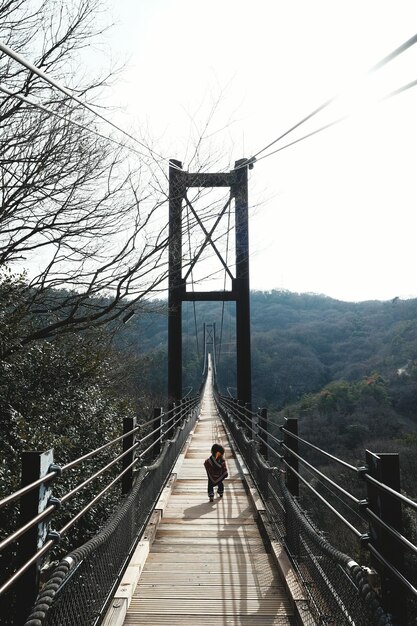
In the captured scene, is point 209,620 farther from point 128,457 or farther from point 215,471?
point 215,471

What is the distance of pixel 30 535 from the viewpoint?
5.98 feet

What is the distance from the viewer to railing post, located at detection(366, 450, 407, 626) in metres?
1.72

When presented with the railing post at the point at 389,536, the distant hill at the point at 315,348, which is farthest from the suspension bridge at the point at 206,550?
the distant hill at the point at 315,348

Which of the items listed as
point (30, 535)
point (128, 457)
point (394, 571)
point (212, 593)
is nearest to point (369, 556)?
point (394, 571)

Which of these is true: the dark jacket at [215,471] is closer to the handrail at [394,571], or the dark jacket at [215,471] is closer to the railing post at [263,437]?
the railing post at [263,437]

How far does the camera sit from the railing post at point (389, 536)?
172 cm

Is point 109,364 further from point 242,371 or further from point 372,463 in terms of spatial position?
point 372,463

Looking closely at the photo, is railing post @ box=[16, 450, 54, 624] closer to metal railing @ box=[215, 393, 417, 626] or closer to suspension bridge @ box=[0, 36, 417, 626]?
suspension bridge @ box=[0, 36, 417, 626]

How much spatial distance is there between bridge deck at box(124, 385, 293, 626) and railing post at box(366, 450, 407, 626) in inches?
39.1

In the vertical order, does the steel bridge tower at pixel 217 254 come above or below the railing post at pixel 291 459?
above

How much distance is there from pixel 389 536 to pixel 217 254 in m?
5.30

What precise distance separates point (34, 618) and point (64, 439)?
482cm

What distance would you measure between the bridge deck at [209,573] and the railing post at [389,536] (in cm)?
99

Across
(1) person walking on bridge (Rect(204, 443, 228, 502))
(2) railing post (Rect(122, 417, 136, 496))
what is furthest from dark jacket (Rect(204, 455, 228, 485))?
(2) railing post (Rect(122, 417, 136, 496))
